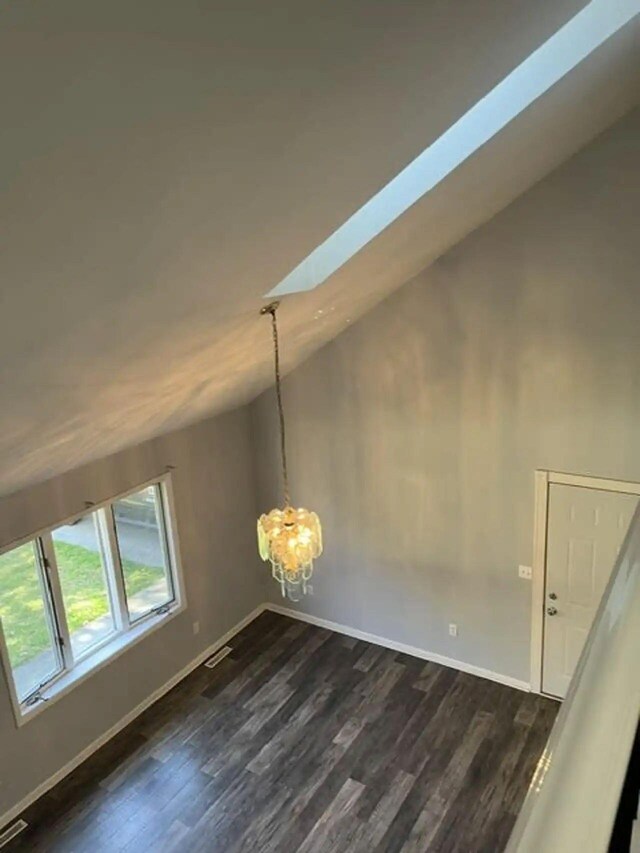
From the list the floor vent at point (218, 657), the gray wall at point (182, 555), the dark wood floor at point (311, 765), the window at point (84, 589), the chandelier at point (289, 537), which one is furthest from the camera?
the floor vent at point (218, 657)

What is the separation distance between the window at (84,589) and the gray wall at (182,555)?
0.51 feet

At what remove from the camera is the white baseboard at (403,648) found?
5969mm

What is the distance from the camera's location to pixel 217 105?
63.5 inches

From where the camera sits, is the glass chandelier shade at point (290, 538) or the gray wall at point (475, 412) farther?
the gray wall at point (475, 412)

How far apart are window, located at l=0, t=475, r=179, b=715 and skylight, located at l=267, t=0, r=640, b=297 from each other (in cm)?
293

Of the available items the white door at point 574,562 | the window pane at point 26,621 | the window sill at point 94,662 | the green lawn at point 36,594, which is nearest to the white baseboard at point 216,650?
the white door at point 574,562

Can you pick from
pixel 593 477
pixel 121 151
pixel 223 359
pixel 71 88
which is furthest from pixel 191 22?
pixel 593 477

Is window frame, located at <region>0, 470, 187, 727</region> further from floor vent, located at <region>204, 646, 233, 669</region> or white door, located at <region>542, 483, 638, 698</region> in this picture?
white door, located at <region>542, 483, 638, 698</region>

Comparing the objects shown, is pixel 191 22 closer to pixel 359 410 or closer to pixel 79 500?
pixel 79 500

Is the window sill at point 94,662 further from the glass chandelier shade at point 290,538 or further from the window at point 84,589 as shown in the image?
the glass chandelier shade at point 290,538

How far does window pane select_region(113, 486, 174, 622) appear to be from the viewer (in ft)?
19.0

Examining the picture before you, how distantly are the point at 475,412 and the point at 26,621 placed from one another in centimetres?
389

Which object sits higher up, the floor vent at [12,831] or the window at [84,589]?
the window at [84,589]

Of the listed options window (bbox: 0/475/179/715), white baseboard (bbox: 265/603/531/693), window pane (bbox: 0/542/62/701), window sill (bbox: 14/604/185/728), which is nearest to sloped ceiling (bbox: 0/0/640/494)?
window pane (bbox: 0/542/62/701)
